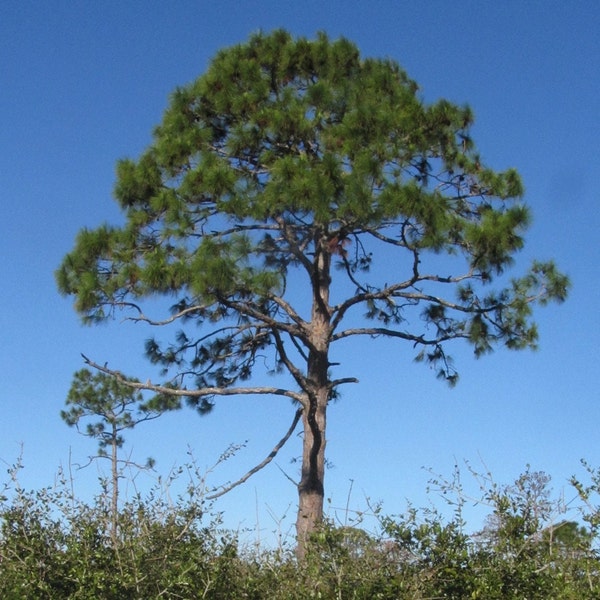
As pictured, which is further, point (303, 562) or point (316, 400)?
point (316, 400)

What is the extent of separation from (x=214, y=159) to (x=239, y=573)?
4.23 m

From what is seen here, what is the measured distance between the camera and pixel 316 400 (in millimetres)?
7988

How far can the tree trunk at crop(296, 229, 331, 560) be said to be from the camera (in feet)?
26.0

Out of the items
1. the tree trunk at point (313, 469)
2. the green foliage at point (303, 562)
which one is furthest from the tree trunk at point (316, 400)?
the green foliage at point (303, 562)

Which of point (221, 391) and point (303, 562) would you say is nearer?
point (303, 562)

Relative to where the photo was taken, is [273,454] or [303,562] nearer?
[303,562]

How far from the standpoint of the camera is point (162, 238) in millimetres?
8367

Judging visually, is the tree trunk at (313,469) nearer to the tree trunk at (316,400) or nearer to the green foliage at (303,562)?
the tree trunk at (316,400)

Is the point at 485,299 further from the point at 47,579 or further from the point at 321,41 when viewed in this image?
the point at 47,579

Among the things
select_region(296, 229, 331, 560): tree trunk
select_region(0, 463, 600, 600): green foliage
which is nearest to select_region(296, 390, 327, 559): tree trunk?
select_region(296, 229, 331, 560): tree trunk

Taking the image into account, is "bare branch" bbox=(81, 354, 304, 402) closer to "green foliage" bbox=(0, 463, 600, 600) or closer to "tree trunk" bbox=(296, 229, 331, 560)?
"tree trunk" bbox=(296, 229, 331, 560)

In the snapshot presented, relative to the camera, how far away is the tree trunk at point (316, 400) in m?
7.93

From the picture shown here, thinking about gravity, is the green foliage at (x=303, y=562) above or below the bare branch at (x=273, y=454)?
below

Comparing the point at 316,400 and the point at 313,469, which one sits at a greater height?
the point at 316,400
